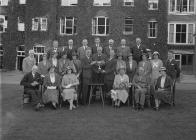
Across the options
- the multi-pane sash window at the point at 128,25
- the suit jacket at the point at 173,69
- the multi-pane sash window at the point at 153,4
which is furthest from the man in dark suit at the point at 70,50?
the multi-pane sash window at the point at 153,4

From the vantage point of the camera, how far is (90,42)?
1619 inches

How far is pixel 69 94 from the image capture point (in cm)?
1284

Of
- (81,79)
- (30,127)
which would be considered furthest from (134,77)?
(30,127)

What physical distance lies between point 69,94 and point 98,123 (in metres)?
2.69

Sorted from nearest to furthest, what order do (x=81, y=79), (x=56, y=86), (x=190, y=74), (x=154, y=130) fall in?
(x=154, y=130)
(x=56, y=86)
(x=81, y=79)
(x=190, y=74)

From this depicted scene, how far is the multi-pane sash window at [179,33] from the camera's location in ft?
137

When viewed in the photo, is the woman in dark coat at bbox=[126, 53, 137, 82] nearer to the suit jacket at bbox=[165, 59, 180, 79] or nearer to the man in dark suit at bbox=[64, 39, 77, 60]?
the suit jacket at bbox=[165, 59, 180, 79]

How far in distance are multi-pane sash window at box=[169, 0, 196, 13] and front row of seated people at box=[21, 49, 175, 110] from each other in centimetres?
2988

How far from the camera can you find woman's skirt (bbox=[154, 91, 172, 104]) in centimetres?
1276

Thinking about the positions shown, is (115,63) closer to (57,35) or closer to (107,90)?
(107,90)

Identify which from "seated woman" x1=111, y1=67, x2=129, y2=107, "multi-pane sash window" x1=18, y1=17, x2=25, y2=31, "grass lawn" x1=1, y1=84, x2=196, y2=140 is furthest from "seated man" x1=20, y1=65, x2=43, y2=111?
"multi-pane sash window" x1=18, y1=17, x2=25, y2=31

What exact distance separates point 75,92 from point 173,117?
364 cm

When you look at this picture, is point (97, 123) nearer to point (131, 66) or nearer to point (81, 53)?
point (131, 66)

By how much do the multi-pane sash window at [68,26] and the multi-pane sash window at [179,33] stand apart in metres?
10.9
